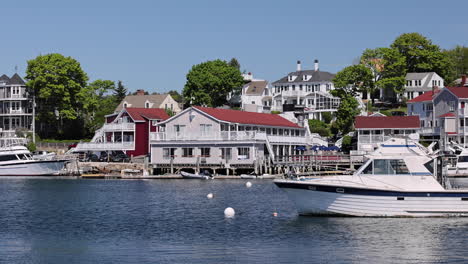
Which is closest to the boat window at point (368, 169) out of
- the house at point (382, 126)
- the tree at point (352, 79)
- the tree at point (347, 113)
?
the house at point (382, 126)

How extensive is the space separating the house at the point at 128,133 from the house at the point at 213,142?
615cm

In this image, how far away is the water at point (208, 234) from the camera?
32094 millimetres

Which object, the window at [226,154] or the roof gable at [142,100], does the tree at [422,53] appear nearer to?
the roof gable at [142,100]

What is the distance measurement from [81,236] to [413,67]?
105591 millimetres

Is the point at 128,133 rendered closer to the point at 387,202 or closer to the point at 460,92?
the point at 460,92

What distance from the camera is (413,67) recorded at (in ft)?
443

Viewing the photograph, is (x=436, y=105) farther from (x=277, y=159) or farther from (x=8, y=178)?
(x=8, y=178)

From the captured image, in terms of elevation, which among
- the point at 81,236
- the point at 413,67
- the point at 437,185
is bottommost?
the point at 81,236

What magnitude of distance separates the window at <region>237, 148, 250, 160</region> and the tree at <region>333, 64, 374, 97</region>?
3324 centimetres

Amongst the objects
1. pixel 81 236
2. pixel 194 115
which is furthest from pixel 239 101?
pixel 81 236

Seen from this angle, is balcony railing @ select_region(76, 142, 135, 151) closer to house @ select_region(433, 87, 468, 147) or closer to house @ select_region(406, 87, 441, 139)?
house @ select_region(406, 87, 441, 139)

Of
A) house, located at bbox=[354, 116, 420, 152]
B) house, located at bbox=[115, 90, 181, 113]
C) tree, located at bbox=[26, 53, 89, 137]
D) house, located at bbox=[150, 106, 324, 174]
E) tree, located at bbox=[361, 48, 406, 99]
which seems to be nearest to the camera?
house, located at bbox=[150, 106, 324, 174]

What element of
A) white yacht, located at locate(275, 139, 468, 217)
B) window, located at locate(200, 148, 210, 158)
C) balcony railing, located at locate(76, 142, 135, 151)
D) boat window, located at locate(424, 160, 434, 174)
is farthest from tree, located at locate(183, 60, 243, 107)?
boat window, located at locate(424, 160, 434, 174)

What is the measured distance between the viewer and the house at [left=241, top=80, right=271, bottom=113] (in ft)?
445
